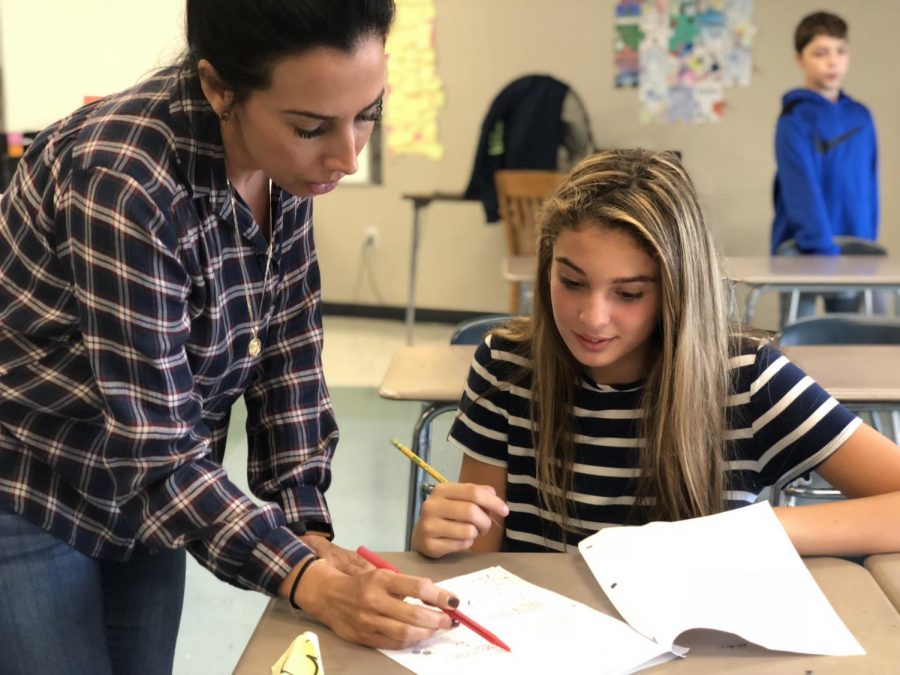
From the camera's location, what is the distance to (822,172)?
3896 mm

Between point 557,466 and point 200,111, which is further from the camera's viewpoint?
point 557,466

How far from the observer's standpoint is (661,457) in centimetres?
125

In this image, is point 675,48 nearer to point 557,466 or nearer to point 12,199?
point 557,466

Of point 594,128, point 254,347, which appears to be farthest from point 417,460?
point 594,128

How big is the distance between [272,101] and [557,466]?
0.65 m

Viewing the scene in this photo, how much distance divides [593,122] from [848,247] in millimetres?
1725

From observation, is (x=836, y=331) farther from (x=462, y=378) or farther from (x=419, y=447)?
(x=419, y=447)

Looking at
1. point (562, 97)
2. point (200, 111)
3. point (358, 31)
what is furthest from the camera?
point (562, 97)

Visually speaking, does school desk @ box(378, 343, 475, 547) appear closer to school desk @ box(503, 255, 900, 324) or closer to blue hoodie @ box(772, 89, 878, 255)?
school desk @ box(503, 255, 900, 324)

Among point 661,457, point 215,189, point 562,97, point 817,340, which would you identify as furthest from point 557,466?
point 562,97

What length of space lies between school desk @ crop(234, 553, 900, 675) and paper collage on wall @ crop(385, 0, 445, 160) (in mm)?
4551

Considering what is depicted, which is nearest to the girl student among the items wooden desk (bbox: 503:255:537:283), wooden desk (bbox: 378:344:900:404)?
wooden desk (bbox: 378:344:900:404)

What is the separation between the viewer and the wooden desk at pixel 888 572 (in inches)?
39.2

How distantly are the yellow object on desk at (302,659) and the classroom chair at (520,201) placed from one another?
3.73 metres
